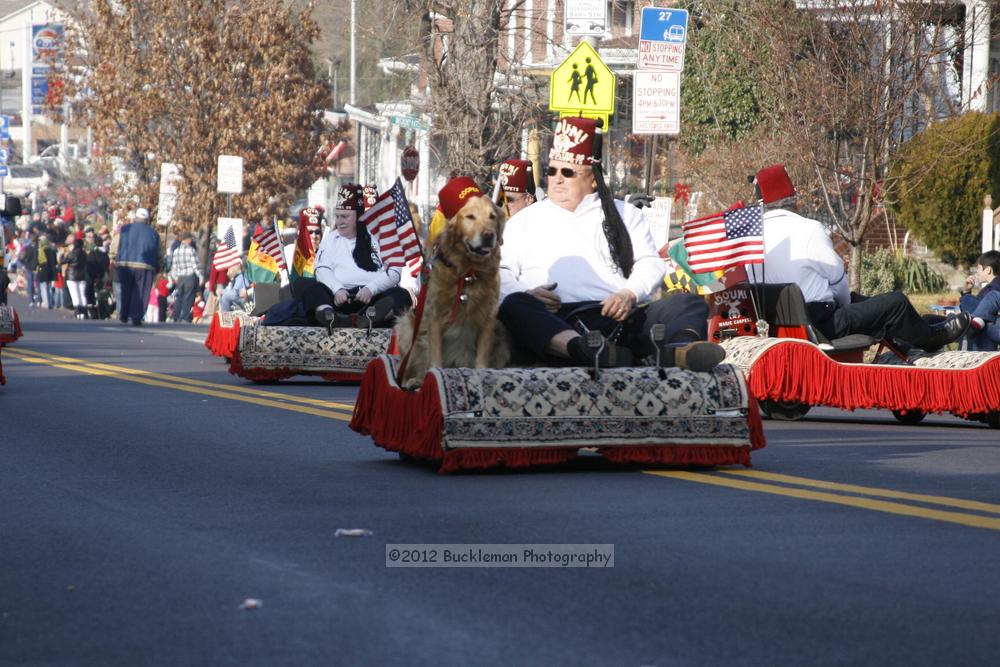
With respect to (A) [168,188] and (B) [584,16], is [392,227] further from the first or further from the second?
(A) [168,188]

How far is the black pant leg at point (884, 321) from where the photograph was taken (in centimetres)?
1388

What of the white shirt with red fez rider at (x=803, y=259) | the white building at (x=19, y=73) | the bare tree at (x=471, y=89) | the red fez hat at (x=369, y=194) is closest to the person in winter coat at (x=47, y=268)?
the bare tree at (x=471, y=89)

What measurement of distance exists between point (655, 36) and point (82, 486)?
11793 millimetres

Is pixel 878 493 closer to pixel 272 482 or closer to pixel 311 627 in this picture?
pixel 272 482

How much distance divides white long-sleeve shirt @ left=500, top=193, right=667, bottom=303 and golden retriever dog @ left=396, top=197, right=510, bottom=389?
0.40 m

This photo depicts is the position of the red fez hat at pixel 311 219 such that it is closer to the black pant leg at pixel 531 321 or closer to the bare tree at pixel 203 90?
the black pant leg at pixel 531 321

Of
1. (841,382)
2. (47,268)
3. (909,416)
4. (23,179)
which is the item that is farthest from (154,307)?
(23,179)

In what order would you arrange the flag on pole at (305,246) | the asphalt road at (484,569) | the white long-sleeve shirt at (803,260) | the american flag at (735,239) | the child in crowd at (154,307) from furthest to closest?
1. the child in crowd at (154,307)
2. the flag on pole at (305,246)
3. the white long-sleeve shirt at (803,260)
4. the american flag at (735,239)
5. the asphalt road at (484,569)

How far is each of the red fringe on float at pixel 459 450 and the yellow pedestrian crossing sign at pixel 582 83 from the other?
1021cm

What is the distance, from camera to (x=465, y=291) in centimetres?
919

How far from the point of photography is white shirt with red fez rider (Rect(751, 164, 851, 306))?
14.0m

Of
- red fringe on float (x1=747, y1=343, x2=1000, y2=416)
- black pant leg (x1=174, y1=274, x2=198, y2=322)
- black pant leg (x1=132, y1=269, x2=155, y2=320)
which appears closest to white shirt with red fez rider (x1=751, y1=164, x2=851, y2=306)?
red fringe on float (x1=747, y1=343, x2=1000, y2=416)

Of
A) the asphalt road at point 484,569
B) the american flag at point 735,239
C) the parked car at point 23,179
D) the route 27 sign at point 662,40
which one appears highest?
the parked car at point 23,179

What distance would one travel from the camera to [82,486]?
8.93m
